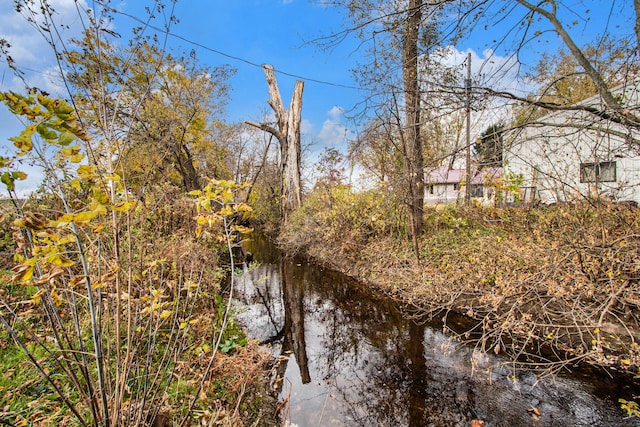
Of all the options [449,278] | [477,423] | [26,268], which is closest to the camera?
[26,268]

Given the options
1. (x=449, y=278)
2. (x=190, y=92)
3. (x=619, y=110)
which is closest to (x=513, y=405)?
(x=449, y=278)

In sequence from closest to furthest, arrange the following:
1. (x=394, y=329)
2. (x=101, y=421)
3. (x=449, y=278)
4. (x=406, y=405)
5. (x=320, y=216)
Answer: (x=101, y=421) → (x=406, y=405) → (x=394, y=329) → (x=449, y=278) → (x=320, y=216)

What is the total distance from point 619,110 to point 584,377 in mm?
3032

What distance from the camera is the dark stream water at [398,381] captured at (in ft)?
10.0

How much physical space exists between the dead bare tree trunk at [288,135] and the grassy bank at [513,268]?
3.39 m

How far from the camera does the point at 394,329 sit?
4.96 m

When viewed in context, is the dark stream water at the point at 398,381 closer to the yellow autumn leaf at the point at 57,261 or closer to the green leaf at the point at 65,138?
the yellow autumn leaf at the point at 57,261

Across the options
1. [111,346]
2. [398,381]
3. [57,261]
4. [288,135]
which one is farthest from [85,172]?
[288,135]

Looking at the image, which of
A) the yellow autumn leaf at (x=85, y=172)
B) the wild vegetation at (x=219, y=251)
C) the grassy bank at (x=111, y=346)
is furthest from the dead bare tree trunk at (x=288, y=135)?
the yellow autumn leaf at (x=85, y=172)

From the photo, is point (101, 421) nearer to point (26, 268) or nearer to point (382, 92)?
point (26, 268)

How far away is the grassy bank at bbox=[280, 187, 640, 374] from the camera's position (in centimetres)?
347

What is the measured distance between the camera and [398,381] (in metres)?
3.63

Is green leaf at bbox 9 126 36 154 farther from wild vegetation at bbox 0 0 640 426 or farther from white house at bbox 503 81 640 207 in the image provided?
white house at bbox 503 81 640 207

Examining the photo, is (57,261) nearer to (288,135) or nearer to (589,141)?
(589,141)
